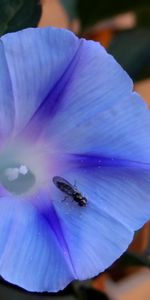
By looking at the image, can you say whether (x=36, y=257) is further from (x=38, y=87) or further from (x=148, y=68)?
(x=148, y=68)

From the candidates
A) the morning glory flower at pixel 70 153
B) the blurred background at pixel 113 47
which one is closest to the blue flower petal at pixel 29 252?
the morning glory flower at pixel 70 153

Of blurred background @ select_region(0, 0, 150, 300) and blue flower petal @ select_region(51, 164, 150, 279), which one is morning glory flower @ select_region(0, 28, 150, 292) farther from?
blurred background @ select_region(0, 0, 150, 300)

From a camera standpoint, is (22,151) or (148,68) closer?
(22,151)

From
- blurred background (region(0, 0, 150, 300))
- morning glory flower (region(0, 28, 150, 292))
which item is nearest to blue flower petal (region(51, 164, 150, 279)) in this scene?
morning glory flower (region(0, 28, 150, 292))

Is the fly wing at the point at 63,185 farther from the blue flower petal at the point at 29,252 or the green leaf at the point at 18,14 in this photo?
the green leaf at the point at 18,14

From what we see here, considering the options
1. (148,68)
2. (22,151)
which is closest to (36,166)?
(22,151)
